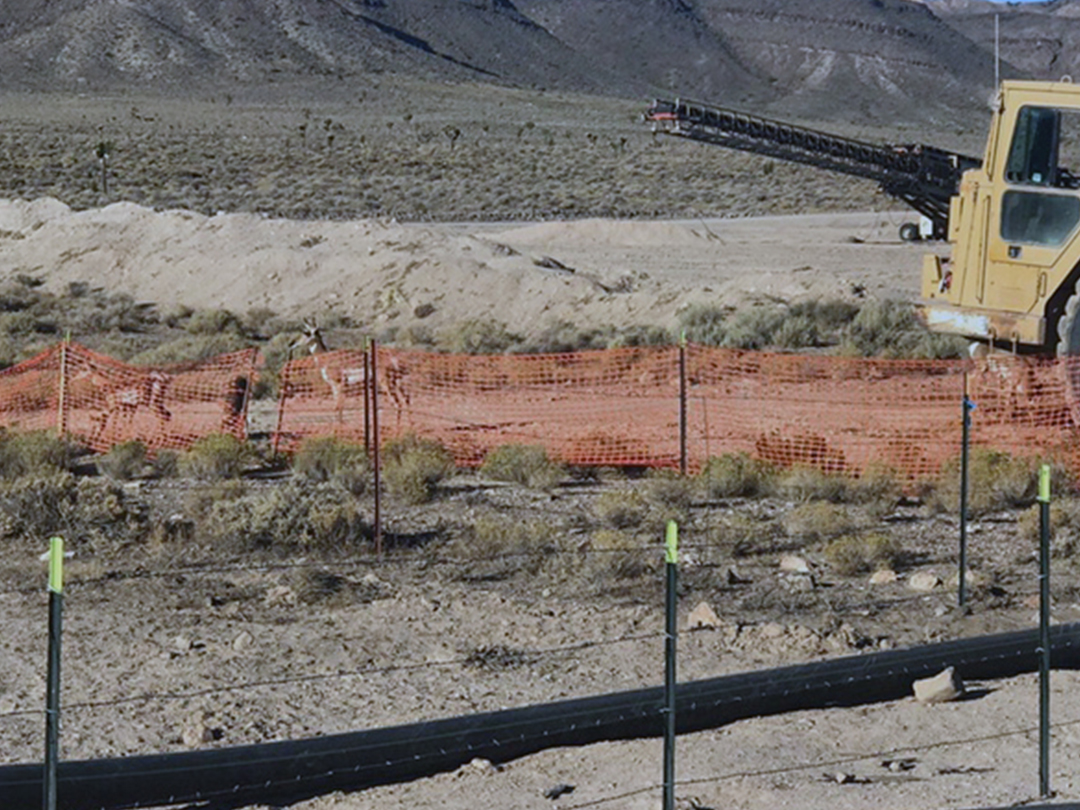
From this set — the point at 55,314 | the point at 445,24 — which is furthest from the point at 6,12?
the point at 55,314

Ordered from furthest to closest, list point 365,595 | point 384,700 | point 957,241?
point 957,241, point 365,595, point 384,700

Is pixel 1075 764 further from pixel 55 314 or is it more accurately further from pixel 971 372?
pixel 55 314

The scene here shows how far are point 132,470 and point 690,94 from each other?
145 metres

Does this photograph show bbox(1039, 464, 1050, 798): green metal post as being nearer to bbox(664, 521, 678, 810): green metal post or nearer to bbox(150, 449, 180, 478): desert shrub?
bbox(664, 521, 678, 810): green metal post

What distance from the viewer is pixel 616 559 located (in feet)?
43.8

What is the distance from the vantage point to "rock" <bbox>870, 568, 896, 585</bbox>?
43.5ft

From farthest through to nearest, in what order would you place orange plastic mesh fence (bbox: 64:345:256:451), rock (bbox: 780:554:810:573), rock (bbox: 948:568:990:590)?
orange plastic mesh fence (bbox: 64:345:256:451), rock (bbox: 780:554:810:573), rock (bbox: 948:568:990:590)

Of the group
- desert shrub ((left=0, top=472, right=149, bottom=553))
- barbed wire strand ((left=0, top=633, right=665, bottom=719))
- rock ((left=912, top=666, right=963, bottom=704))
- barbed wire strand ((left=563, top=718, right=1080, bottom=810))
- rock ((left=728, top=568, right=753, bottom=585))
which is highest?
desert shrub ((left=0, top=472, right=149, bottom=553))

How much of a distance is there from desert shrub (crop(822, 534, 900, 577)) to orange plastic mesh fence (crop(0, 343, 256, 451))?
715 cm

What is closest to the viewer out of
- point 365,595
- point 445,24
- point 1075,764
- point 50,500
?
point 1075,764

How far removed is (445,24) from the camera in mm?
158000

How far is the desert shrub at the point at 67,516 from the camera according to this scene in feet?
47.9

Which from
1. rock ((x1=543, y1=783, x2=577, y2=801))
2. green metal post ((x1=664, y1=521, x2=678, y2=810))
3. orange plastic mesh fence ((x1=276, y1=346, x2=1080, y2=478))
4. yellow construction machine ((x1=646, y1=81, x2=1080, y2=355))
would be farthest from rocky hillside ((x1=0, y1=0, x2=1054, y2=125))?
green metal post ((x1=664, y1=521, x2=678, y2=810))

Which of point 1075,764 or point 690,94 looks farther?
point 690,94
